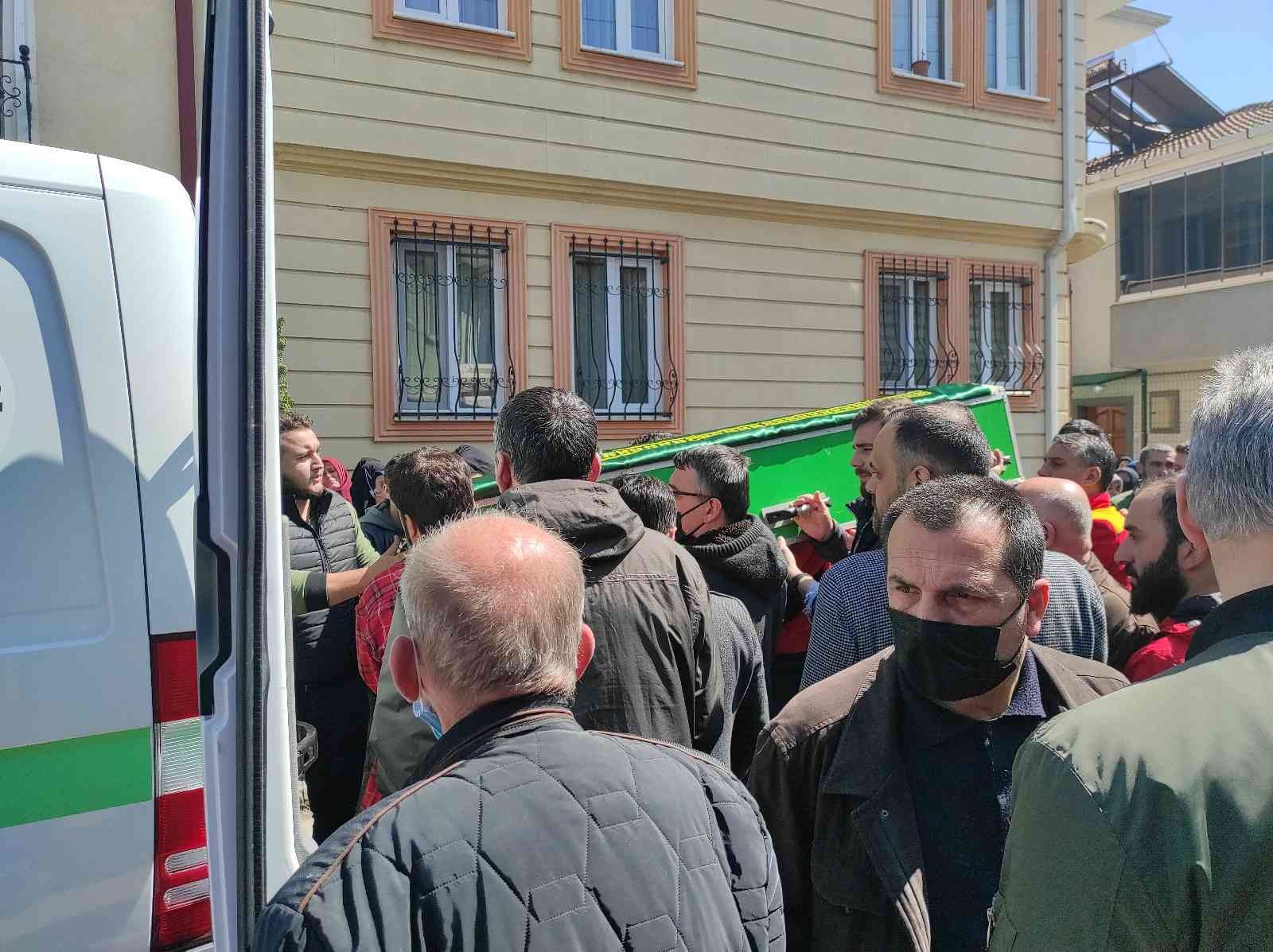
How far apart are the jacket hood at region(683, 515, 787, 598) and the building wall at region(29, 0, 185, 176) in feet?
17.2

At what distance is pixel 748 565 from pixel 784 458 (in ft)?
4.78

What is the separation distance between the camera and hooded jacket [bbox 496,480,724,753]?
2514mm

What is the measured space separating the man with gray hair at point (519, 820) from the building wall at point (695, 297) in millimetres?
6374

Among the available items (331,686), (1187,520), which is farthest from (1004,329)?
(1187,520)

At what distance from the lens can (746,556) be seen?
358 centimetres

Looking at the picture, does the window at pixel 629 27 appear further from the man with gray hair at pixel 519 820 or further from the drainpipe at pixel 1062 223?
the man with gray hair at pixel 519 820

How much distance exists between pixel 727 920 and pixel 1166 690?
64cm

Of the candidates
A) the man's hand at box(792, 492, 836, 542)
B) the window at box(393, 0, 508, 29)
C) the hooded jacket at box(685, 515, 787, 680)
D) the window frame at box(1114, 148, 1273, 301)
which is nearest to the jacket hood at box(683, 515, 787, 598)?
the hooded jacket at box(685, 515, 787, 680)

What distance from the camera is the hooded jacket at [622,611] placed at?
251 centimetres

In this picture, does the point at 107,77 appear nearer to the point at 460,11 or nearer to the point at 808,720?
the point at 460,11

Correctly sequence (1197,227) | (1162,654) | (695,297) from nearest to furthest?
(1162,654), (695,297), (1197,227)

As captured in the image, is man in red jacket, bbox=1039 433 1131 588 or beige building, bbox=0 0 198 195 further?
beige building, bbox=0 0 198 195

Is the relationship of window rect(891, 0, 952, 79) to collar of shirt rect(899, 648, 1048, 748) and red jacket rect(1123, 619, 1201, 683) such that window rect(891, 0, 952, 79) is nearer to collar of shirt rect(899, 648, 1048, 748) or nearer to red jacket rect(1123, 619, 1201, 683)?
red jacket rect(1123, 619, 1201, 683)

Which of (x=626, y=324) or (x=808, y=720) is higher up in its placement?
(x=626, y=324)
